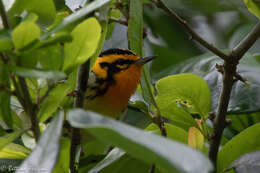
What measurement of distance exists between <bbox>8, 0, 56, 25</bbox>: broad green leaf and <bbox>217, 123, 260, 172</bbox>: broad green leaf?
0.68 meters

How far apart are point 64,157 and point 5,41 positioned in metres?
0.37

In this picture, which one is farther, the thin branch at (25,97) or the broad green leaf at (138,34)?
the broad green leaf at (138,34)

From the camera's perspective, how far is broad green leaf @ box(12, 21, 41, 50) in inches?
34.3

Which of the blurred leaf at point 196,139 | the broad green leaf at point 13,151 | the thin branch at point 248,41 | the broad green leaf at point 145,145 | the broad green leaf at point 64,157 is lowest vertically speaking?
the blurred leaf at point 196,139

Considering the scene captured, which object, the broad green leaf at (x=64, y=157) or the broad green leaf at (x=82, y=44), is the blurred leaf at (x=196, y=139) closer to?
the broad green leaf at (x=64, y=157)

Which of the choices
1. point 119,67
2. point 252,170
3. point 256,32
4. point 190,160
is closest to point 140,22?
point 256,32

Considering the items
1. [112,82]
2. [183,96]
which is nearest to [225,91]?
[183,96]

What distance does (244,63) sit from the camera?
1.88 m

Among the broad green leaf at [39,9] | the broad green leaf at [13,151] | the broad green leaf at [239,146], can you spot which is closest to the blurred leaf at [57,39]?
the broad green leaf at [39,9]

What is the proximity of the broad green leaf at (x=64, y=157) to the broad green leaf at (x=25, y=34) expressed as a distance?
0.27 meters

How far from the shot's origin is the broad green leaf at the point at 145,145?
0.66 meters

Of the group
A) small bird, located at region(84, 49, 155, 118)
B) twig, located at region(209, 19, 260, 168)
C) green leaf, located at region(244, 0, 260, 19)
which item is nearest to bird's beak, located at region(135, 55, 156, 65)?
small bird, located at region(84, 49, 155, 118)

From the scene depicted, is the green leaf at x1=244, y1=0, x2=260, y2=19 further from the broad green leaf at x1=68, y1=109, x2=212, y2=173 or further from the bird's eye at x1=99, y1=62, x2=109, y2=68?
the bird's eye at x1=99, y1=62, x2=109, y2=68

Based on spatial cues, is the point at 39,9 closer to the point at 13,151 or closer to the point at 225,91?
the point at 13,151
